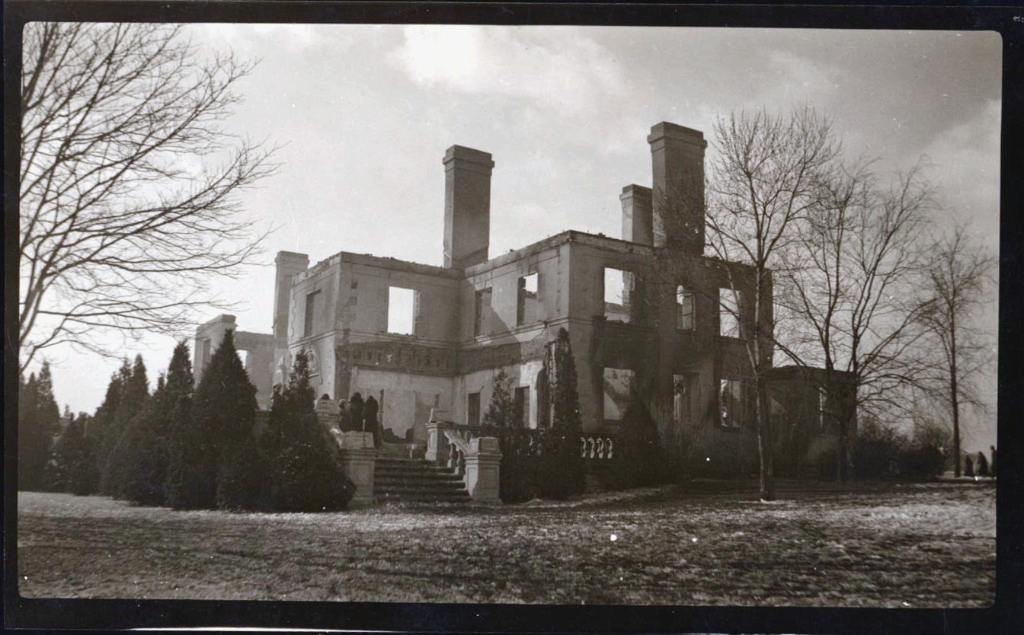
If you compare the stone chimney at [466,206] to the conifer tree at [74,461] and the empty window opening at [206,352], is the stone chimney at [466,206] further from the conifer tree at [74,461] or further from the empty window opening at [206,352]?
the conifer tree at [74,461]

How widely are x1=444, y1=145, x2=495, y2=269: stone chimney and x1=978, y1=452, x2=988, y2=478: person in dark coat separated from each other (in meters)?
3.39

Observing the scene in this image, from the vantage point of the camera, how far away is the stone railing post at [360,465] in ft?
16.3

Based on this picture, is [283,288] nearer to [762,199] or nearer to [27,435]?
[27,435]

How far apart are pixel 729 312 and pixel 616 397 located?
0.98 meters

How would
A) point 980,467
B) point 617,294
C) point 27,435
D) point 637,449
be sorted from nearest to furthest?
point 980,467 < point 27,435 < point 637,449 < point 617,294

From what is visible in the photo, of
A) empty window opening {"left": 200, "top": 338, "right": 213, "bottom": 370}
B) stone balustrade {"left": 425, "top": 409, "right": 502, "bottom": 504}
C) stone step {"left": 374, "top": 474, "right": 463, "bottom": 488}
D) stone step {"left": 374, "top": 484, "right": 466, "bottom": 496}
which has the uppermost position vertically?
empty window opening {"left": 200, "top": 338, "right": 213, "bottom": 370}

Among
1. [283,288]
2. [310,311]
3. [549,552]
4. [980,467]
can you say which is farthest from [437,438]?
[980,467]

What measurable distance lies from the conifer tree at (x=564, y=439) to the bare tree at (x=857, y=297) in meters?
1.46

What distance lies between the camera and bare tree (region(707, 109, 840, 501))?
5.12m

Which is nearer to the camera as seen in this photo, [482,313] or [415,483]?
[415,483]

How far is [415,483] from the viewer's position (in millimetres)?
5039

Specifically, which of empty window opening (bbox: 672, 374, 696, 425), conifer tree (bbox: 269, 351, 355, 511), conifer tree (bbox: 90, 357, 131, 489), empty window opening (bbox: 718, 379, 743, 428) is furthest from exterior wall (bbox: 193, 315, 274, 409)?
empty window opening (bbox: 718, 379, 743, 428)

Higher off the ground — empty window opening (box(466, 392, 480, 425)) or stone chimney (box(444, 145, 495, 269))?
stone chimney (box(444, 145, 495, 269))

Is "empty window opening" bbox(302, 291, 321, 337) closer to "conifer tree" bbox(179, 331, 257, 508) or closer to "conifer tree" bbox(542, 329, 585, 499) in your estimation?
"conifer tree" bbox(179, 331, 257, 508)
